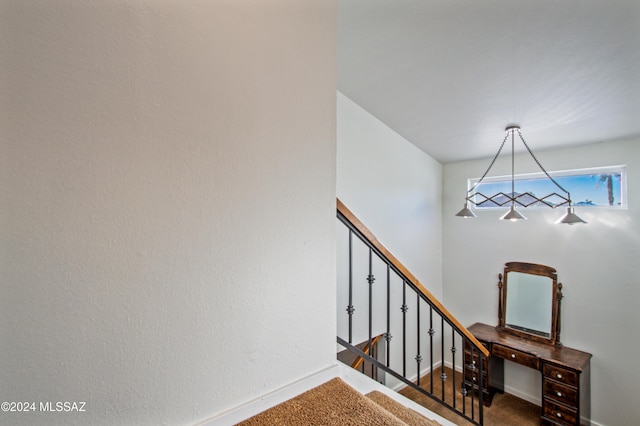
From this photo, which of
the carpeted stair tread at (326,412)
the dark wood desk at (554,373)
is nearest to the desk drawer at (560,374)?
the dark wood desk at (554,373)

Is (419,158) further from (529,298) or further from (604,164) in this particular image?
(529,298)

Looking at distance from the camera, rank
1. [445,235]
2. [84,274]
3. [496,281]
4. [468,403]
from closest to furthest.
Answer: [84,274] < [468,403] < [496,281] < [445,235]

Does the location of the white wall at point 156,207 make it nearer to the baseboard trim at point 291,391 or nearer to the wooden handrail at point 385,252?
the baseboard trim at point 291,391

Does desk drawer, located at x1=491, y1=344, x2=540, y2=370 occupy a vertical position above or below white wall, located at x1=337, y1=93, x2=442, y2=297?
below

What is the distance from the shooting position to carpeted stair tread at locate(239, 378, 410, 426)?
0.86 m

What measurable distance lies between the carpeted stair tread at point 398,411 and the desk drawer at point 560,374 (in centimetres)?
265

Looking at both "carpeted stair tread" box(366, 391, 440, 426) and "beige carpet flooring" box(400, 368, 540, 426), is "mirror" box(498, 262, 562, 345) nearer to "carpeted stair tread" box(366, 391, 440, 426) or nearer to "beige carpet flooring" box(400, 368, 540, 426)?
"beige carpet flooring" box(400, 368, 540, 426)

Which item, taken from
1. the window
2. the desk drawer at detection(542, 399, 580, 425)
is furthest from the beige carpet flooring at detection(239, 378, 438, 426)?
the window

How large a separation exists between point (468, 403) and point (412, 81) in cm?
364

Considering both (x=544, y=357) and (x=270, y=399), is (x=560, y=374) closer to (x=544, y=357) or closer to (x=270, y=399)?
(x=544, y=357)

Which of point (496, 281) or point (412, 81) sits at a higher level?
point (412, 81)

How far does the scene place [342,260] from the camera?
2834mm

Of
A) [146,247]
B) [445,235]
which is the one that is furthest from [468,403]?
[146,247]

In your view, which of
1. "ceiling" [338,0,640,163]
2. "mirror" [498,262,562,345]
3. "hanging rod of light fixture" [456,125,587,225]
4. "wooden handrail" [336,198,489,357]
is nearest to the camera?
"wooden handrail" [336,198,489,357]
